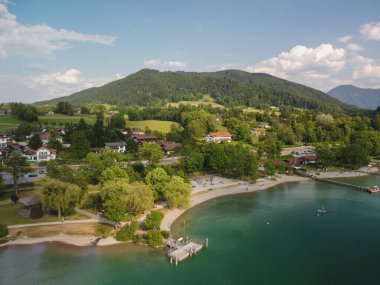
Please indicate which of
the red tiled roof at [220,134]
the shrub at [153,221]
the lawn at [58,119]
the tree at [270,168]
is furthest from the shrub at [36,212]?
the lawn at [58,119]

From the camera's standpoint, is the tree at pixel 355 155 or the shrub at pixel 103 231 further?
the tree at pixel 355 155

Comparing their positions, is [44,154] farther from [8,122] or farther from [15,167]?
[8,122]

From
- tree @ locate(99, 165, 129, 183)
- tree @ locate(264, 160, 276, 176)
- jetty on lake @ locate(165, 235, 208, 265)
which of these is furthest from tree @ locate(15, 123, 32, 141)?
jetty on lake @ locate(165, 235, 208, 265)

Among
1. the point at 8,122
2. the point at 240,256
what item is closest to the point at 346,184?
the point at 240,256

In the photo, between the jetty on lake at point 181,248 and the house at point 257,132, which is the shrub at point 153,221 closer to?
the jetty on lake at point 181,248

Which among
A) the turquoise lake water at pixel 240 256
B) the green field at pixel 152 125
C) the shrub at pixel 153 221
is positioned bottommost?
the turquoise lake water at pixel 240 256

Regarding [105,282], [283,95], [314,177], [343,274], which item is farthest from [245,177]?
[283,95]

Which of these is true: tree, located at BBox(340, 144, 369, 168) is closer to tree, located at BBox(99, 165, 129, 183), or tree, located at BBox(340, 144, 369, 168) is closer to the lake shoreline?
the lake shoreline
